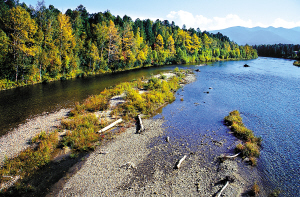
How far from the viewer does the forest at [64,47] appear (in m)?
35.1

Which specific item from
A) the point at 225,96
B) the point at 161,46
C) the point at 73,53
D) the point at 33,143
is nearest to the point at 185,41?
the point at 161,46

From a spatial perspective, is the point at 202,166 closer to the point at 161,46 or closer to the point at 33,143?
the point at 33,143

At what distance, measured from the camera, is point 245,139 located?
1773 centimetres

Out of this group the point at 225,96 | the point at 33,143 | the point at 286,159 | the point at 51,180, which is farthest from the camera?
the point at 225,96

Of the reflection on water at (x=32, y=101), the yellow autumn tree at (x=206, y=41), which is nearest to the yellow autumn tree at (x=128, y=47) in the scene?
the reflection on water at (x=32, y=101)

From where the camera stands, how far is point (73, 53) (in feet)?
168

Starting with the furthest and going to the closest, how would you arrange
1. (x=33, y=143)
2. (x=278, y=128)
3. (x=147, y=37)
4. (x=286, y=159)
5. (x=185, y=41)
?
1. (x=185, y=41)
2. (x=147, y=37)
3. (x=278, y=128)
4. (x=33, y=143)
5. (x=286, y=159)

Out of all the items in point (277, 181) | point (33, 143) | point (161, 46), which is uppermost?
point (161, 46)

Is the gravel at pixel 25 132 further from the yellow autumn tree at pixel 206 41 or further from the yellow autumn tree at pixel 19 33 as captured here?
the yellow autumn tree at pixel 206 41

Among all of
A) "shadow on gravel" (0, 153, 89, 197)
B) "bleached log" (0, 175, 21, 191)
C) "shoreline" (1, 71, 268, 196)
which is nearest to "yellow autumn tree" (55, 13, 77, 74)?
"shoreline" (1, 71, 268, 196)

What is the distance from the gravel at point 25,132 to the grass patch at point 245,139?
19.9m

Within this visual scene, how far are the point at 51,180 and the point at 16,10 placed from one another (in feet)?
122

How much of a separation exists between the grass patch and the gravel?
1994cm

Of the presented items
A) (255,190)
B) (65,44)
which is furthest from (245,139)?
(65,44)
